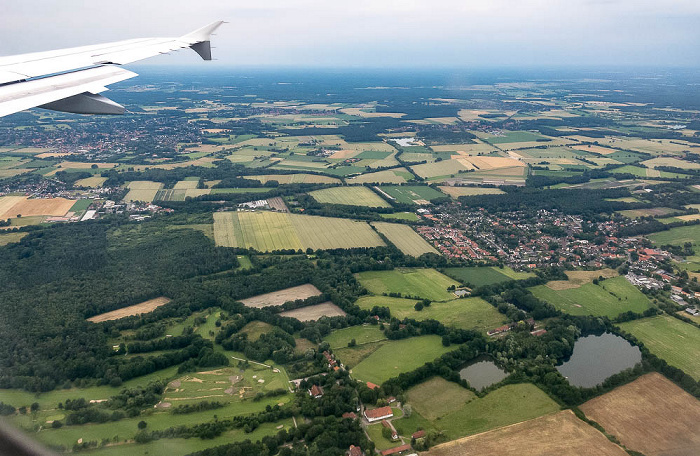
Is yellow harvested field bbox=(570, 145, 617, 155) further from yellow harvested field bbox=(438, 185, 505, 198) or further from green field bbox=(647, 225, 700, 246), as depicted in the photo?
green field bbox=(647, 225, 700, 246)

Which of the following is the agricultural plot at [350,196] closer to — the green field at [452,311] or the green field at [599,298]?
the green field at [452,311]

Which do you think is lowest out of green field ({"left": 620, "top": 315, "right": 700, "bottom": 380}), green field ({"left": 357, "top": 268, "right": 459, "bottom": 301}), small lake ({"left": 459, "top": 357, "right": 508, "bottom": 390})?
small lake ({"left": 459, "top": 357, "right": 508, "bottom": 390})

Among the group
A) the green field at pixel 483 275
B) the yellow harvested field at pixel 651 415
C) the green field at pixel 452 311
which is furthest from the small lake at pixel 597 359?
the green field at pixel 483 275

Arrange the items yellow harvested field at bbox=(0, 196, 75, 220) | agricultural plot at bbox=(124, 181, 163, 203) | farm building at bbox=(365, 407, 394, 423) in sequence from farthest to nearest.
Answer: agricultural plot at bbox=(124, 181, 163, 203)
yellow harvested field at bbox=(0, 196, 75, 220)
farm building at bbox=(365, 407, 394, 423)

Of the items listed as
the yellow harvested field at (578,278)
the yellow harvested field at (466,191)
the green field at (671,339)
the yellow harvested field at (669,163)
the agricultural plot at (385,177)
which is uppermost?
the yellow harvested field at (669,163)

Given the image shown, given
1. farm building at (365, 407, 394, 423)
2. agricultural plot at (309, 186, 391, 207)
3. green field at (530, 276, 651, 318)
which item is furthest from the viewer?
agricultural plot at (309, 186, 391, 207)

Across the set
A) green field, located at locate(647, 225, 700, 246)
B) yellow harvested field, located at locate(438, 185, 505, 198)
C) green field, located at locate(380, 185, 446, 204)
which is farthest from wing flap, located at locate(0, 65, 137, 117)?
yellow harvested field, located at locate(438, 185, 505, 198)

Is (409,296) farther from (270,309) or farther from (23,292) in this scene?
(23,292)
